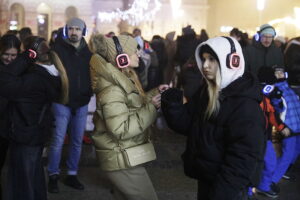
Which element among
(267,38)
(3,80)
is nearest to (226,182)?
(3,80)

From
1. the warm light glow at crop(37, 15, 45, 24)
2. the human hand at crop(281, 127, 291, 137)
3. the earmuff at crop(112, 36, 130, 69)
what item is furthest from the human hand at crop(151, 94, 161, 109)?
the warm light glow at crop(37, 15, 45, 24)

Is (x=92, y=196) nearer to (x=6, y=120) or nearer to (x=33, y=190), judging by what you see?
(x=33, y=190)

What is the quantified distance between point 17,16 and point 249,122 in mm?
41032

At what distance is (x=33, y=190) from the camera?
4285 millimetres

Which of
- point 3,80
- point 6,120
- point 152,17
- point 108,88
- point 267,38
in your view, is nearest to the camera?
point 108,88

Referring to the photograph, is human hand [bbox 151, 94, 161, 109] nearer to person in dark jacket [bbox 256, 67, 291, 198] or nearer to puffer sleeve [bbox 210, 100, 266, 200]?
puffer sleeve [bbox 210, 100, 266, 200]

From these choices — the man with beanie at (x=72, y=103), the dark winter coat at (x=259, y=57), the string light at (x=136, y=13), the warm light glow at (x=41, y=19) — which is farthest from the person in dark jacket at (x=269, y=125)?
the warm light glow at (x=41, y=19)

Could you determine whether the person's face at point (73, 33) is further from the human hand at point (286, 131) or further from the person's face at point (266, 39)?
the person's face at point (266, 39)

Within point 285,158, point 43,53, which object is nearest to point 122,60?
point 43,53

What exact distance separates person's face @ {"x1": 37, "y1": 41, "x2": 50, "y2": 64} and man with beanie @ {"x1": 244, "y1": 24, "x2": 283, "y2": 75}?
11.6ft

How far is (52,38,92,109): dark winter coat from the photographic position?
5.35m

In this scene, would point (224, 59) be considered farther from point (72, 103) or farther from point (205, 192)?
point (72, 103)

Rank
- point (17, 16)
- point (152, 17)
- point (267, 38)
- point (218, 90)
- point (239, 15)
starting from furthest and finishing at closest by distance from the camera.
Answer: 1. point (239, 15)
2. point (152, 17)
3. point (17, 16)
4. point (267, 38)
5. point (218, 90)

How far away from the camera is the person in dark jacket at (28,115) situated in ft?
13.0
